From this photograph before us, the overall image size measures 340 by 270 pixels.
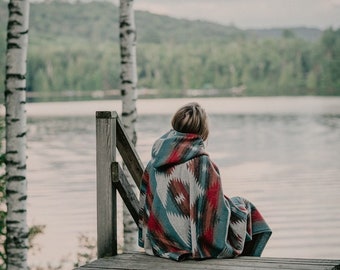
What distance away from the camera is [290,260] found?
4754 mm

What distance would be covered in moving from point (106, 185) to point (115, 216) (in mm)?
182

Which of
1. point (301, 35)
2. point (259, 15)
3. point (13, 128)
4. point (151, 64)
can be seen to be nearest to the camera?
point (13, 128)

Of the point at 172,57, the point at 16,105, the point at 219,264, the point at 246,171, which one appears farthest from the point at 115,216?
the point at 172,57

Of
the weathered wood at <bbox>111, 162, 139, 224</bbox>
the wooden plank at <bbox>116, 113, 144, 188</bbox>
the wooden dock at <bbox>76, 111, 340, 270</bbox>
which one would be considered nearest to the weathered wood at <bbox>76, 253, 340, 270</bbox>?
the wooden dock at <bbox>76, 111, 340, 270</bbox>

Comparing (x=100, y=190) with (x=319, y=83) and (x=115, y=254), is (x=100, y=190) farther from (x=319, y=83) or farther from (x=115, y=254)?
(x=319, y=83)

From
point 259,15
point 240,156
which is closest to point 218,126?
point 240,156

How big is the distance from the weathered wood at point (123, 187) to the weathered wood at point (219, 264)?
1.42ft

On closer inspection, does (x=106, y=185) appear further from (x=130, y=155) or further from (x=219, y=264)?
(x=219, y=264)

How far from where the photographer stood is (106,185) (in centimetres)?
514

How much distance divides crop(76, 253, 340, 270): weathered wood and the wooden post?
19 centimetres

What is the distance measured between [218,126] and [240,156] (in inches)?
630

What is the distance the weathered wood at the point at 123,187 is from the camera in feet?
16.8

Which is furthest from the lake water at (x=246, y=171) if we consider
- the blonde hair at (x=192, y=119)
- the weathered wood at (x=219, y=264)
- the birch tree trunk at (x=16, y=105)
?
the blonde hair at (x=192, y=119)

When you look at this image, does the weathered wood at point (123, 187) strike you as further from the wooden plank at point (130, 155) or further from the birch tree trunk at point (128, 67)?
the birch tree trunk at point (128, 67)
